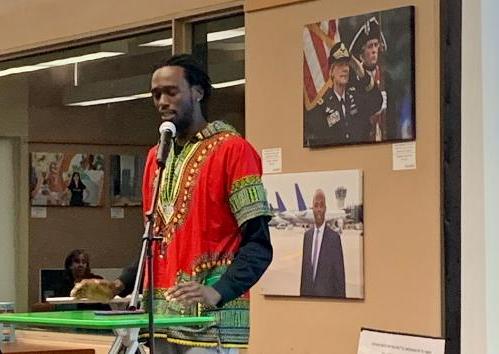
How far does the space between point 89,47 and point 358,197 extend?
2.18m

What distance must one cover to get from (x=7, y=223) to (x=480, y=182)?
10.6 ft

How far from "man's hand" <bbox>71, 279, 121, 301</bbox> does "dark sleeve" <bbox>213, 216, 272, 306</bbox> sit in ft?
1.02

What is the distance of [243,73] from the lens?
4.73 metres

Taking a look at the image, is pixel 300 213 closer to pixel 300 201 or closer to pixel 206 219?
pixel 300 201

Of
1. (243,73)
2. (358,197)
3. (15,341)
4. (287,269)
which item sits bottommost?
(15,341)

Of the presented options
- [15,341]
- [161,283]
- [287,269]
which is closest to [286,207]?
[287,269]

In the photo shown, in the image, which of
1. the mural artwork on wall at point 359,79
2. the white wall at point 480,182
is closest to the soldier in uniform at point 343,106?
the mural artwork on wall at point 359,79

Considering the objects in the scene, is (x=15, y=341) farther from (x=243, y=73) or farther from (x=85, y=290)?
(x=85, y=290)

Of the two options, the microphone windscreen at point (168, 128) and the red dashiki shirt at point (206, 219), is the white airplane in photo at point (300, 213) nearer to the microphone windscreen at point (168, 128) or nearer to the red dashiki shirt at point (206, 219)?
the red dashiki shirt at point (206, 219)

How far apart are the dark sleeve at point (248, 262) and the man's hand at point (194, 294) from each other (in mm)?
21

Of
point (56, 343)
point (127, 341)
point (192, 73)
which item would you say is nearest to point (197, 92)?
point (192, 73)

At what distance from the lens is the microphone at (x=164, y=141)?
2547 millimetres

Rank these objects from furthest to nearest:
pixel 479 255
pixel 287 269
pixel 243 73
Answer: pixel 243 73 < pixel 287 269 < pixel 479 255

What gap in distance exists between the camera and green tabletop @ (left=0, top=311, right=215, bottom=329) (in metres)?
2.28
